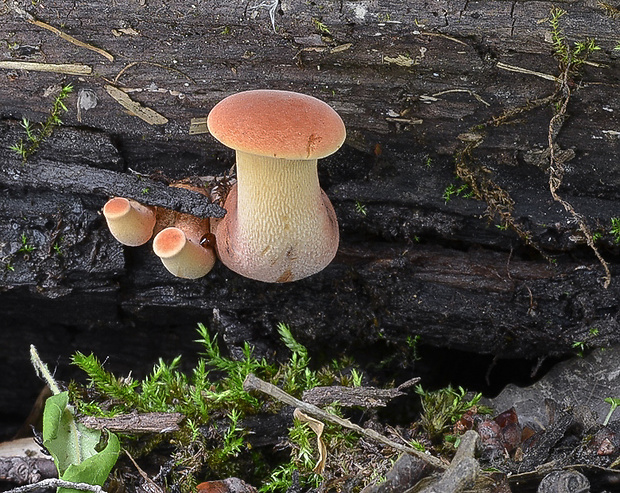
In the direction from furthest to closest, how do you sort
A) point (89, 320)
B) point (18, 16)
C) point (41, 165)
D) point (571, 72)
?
point (89, 320) < point (41, 165) < point (18, 16) < point (571, 72)

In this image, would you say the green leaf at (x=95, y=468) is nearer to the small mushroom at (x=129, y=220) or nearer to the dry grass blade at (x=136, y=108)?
the small mushroom at (x=129, y=220)

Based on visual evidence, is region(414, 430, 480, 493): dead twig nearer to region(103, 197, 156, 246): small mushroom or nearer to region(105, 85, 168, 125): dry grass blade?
region(103, 197, 156, 246): small mushroom

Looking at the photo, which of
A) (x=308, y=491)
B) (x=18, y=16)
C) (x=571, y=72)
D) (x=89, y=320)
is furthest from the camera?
(x=89, y=320)

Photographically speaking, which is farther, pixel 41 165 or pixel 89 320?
pixel 89 320

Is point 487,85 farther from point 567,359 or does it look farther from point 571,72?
point 567,359

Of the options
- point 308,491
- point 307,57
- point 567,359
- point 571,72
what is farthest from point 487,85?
point 308,491

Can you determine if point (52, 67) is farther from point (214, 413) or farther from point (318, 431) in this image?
point (318, 431)

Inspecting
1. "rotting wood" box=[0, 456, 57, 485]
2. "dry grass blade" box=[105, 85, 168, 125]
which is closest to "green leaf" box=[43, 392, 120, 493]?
"rotting wood" box=[0, 456, 57, 485]
